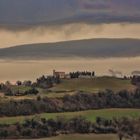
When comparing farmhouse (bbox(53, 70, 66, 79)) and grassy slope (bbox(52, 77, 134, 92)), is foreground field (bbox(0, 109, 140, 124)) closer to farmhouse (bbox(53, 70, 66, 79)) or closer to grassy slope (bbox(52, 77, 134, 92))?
grassy slope (bbox(52, 77, 134, 92))

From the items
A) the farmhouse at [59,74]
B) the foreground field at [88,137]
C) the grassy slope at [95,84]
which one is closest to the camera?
the foreground field at [88,137]

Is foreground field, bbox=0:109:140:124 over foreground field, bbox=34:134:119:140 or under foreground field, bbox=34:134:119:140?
over

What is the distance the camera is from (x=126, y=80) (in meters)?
128

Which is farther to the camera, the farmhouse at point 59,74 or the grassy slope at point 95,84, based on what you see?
the farmhouse at point 59,74

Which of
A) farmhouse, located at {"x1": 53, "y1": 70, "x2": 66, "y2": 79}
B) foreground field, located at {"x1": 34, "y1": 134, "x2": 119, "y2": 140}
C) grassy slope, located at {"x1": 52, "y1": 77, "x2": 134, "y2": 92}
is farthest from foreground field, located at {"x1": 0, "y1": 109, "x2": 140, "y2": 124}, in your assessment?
farmhouse, located at {"x1": 53, "y1": 70, "x2": 66, "y2": 79}

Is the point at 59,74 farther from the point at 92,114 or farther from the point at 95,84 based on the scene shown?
the point at 92,114

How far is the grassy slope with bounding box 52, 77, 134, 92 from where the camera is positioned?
12250 centimetres

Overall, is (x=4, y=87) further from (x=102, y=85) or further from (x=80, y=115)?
(x=80, y=115)

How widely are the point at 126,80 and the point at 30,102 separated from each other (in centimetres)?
2080

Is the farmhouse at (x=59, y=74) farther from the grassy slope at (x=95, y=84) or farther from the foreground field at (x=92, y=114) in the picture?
the foreground field at (x=92, y=114)

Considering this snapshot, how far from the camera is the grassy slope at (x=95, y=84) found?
402 ft

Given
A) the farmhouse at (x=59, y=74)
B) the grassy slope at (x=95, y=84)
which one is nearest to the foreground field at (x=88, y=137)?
the grassy slope at (x=95, y=84)

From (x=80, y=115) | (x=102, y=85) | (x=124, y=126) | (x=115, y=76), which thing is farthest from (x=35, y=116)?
(x=115, y=76)

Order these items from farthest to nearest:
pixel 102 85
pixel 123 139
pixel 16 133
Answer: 1. pixel 102 85
2. pixel 16 133
3. pixel 123 139
